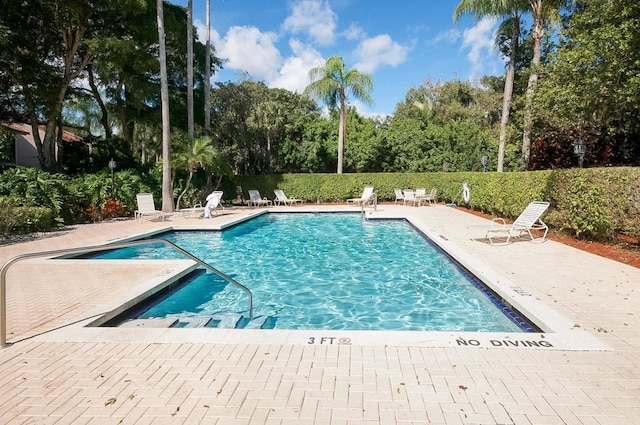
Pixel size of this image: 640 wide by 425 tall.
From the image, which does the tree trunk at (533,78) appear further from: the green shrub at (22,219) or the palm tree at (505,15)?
the green shrub at (22,219)

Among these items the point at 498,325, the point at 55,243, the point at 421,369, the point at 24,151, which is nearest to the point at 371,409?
the point at 421,369

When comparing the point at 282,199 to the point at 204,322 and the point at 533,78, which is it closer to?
the point at 533,78

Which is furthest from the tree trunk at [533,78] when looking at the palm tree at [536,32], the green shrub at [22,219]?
the green shrub at [22,219]

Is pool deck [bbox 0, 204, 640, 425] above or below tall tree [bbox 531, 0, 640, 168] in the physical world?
below

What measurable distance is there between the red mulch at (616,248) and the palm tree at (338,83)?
16027mm

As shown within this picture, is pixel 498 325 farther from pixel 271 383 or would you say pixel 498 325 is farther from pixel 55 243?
pixel 55 243

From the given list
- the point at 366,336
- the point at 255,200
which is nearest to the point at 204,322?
the point at 366,336

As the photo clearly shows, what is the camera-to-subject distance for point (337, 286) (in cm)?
714

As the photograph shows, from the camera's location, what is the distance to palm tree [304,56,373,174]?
22758 mm

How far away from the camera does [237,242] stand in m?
11.5

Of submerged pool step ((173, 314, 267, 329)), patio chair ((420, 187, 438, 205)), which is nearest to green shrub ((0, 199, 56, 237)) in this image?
submerged pool step ((173, 314, 267, 329))

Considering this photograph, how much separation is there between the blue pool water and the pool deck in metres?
1.08

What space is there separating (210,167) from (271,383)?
17.3 meters

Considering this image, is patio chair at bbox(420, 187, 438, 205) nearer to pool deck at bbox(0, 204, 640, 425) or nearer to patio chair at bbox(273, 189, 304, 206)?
patio chair at bbox(273, 189, 304, 206)
